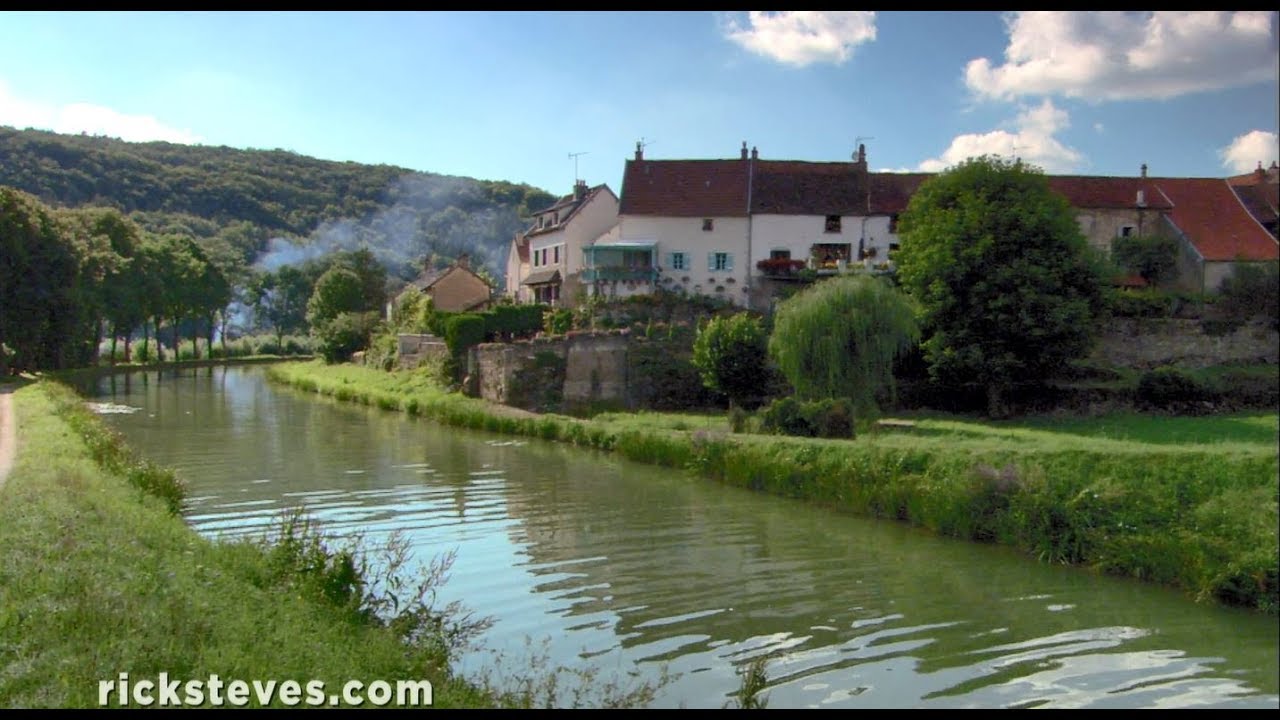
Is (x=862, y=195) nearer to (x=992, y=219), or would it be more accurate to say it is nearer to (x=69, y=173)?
(x=992, y=219)

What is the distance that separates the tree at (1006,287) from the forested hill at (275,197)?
5562cm

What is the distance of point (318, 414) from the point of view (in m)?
39.9

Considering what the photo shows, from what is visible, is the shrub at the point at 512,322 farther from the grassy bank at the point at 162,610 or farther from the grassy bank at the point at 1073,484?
the grassy bank at the point at 162,610

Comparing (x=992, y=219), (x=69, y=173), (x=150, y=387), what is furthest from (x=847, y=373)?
(x=69, y=173)

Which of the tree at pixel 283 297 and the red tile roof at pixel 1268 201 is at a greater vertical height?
the tree at pixel 283 297

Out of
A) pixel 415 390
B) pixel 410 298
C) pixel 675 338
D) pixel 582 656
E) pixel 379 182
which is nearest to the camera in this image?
pixel 582 656

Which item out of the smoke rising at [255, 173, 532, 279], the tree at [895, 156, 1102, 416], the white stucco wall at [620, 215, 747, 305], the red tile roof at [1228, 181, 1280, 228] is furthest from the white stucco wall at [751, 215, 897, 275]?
the smoke rising at [255, 173, 532, 279]

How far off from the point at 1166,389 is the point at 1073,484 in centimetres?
1690

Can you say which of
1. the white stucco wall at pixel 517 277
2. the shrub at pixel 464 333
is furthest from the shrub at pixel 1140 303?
the white stucco wall at pixel 517 277

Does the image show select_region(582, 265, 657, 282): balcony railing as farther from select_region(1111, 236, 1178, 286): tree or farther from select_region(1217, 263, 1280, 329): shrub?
select_region(1217, 263, 1280, 329): shrub

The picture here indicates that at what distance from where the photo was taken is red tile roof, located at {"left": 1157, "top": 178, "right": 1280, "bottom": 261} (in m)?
10.2

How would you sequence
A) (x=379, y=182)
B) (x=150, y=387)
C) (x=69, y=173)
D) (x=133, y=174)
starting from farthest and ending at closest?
(x=379, y=182) → (x=133, y=174) → (x=69, y=173) → (x=150, y=387)

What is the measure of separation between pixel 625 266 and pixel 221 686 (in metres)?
37.4

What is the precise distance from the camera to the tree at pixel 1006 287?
31.9 meters
